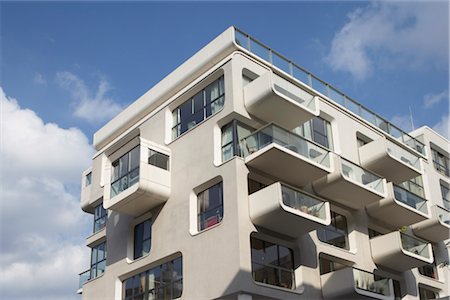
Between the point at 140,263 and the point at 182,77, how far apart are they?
27.1 ft

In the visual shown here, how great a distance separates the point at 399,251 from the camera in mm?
25547

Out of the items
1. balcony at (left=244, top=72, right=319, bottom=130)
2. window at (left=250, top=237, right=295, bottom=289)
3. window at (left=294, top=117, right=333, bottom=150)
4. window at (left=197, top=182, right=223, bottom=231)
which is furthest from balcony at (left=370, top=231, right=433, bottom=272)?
window at (left=197, top=182, right=223, bottom=231)

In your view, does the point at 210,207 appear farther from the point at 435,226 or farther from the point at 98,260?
the point at 435,226

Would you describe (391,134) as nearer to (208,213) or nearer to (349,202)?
(349,202)

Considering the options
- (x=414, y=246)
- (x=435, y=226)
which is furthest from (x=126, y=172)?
(x=435, y=226)

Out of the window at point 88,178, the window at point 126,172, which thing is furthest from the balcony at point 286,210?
the window at point 88,178

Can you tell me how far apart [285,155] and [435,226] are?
1218 centimetres

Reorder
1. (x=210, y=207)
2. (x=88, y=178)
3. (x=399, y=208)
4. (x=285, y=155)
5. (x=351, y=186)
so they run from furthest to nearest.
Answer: (x=88, y=178) < (x=399, y=208) < (x=351, y=186) < (x=210, y=207) < (x=285, y=155)

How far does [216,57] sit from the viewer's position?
971 inches

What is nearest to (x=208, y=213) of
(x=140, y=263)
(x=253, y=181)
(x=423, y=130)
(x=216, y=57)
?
(x=253, y=181)

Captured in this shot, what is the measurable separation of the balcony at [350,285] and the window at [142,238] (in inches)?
294

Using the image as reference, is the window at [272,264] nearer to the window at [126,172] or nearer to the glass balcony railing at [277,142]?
the glass balcony railing at [277,142]

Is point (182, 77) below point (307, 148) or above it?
above

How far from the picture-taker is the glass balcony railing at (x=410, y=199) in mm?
27663
